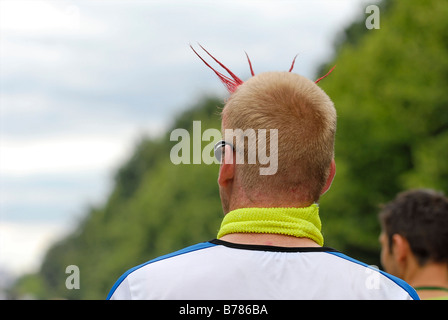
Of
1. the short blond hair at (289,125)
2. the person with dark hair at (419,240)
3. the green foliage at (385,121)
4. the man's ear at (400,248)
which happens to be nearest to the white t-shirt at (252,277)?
the short blond hair at (289,125)

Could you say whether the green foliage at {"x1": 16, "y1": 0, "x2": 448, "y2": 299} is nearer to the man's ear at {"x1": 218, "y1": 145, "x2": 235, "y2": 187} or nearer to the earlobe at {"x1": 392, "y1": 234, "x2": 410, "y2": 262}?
the earlobe at {"x1": 392, "y1": 234, "x2": 410, "y2": 262}

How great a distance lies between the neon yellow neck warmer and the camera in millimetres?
2264

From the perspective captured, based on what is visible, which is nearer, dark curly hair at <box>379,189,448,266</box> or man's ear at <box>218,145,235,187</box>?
man's ear at <box>218,145,235,187</box>

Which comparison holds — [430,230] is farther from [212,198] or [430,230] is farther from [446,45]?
[212,198]

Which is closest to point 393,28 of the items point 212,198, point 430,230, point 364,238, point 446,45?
point 446,45

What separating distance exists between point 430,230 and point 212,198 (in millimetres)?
36205

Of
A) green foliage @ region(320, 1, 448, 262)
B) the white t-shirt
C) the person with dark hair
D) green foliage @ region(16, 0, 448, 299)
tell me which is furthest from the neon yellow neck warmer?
green foliage @ region(320, 1, 448, 262)

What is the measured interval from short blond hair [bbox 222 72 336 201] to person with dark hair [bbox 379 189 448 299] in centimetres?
239

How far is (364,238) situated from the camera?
25891 millimetres

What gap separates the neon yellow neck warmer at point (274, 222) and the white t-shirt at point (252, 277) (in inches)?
2.5

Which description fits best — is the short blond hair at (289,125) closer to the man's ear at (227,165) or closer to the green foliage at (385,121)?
the man's ear at (227,165)
